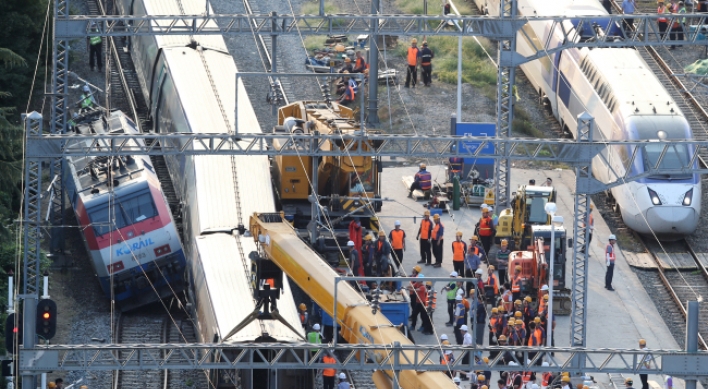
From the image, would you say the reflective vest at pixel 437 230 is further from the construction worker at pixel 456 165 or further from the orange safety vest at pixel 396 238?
the construction worker at pixel 456 165

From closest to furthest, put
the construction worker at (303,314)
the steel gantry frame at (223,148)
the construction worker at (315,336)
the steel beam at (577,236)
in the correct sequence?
1. the steel gantry frame at (223,148)
2. the construction worker at (315,336)
3. the steel beam at (577,236)
4. the construction worker at (303,314)

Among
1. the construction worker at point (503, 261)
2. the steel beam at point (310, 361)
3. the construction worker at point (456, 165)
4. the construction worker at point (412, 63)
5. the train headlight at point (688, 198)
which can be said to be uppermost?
the construction worker at point (412, 63)

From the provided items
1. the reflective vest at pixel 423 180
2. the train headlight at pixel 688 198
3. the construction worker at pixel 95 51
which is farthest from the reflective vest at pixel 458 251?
the construction worker at pixel 95 51

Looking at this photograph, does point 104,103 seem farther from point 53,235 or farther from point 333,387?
point 333,387


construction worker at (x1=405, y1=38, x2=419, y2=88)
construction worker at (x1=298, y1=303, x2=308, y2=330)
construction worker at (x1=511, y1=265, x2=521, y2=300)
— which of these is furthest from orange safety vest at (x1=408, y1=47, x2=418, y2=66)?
construction worker at (x1=298, y1=303, x2=308, y2=330)

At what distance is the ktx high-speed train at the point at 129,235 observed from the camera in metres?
42.7

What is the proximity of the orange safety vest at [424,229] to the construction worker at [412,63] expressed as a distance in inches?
423

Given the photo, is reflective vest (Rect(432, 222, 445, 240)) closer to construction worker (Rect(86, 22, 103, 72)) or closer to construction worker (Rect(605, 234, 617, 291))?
construction worker (Rect(605, 234, 617, 291))

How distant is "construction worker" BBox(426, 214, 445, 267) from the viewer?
147ft

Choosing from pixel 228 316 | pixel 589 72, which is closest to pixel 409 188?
pixel 589 72

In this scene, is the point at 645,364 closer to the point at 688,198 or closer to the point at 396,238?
the point at 396,238

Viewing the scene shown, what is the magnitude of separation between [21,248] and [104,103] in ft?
38.8

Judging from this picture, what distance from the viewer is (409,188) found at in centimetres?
4994

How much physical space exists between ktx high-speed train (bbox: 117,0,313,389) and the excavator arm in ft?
1.55
